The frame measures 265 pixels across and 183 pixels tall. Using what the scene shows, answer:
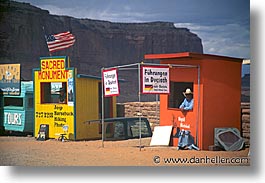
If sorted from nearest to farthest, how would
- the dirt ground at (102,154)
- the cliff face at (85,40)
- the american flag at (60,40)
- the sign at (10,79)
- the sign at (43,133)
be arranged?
the dirt ground at (102,154), the cliff face at (85,40), the american flag at (60,40), the sign at (10,79), the sign at (43,133)

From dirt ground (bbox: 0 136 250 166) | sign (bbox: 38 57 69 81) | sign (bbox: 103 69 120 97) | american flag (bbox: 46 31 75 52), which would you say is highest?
american flag (bbox: 46 31 75 52)

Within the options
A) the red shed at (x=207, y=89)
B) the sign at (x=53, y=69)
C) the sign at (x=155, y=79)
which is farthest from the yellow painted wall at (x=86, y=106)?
the red shed at (x=207, y=89)

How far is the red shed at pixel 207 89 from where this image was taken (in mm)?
6629

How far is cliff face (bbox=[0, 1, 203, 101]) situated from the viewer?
6.71 m

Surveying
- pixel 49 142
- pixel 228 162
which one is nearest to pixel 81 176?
pixel 49 142

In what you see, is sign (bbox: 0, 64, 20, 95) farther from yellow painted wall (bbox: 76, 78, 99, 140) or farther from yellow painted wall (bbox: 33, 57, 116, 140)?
yellow painted wall (bbox: 76, 78, 99, 140)

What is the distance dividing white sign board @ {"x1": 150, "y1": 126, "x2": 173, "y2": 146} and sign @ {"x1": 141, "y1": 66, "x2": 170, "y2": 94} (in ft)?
1.53

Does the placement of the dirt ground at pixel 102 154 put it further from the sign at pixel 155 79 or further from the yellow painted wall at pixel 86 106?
the sign at pixel 155 79

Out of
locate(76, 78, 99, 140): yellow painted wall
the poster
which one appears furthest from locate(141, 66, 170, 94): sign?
the poster

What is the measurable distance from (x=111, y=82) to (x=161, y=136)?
89cm

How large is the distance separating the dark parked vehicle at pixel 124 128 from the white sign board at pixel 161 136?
0.24 feet

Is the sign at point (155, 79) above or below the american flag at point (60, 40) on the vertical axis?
below

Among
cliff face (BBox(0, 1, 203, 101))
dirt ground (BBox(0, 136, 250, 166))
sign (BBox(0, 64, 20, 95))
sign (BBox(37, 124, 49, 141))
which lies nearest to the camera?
dirt ground (BBox(0, 136, 250, 166))

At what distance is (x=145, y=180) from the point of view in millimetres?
6570
